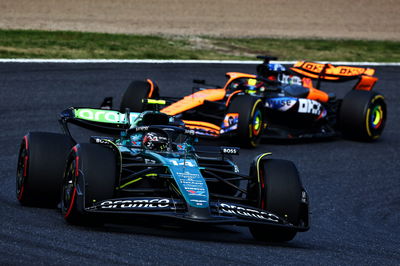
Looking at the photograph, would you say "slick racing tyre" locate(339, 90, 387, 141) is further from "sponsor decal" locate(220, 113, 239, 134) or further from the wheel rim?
"sponsor decal" locate(220, 113, 239, 134)

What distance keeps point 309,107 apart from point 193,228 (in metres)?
7.09

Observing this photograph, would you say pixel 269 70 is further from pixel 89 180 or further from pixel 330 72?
pixel 89 180

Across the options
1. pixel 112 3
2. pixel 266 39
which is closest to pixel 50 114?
pixel 266 39

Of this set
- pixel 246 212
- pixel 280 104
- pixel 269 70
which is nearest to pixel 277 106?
pixel 280 104

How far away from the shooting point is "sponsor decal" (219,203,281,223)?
8.07 metres

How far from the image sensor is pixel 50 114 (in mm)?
16141

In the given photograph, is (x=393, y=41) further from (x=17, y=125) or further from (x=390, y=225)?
(x=390, y=225)

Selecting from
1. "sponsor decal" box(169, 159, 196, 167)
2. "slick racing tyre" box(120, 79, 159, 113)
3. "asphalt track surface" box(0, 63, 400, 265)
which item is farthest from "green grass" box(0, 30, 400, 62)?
"sponsor decal" box(169, 159, 196, 167)

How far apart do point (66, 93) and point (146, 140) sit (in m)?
8.49

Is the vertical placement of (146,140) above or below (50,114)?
above

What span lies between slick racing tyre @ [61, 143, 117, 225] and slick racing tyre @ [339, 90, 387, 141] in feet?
26.9

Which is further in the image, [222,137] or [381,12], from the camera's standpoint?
[381,12]

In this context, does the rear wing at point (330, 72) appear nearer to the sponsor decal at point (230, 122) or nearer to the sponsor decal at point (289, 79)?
the sponsor decal at point (289, 79)

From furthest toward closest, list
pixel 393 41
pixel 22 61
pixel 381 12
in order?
pixel 381 12 → pixel 393 41 → pixel 22 61
